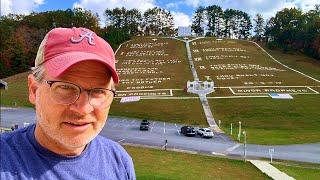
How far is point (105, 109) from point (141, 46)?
270 ft

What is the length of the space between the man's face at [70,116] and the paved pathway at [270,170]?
812 inches

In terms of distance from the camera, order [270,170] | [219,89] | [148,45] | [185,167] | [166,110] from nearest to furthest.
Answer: [185,167] → [270,170] → [166,110] → [219,89] → [148,45]

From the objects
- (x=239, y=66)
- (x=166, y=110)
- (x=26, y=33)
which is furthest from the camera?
(x=26, y=33)

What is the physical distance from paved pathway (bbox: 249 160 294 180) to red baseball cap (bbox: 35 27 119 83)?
2064cm

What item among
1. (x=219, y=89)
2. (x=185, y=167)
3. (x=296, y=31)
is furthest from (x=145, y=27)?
(x=185, y=167)

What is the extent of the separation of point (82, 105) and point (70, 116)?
8 centimetres

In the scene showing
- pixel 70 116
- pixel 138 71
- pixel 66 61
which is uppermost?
pixel 66 61

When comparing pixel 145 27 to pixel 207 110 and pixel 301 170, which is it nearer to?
pixel 207 110

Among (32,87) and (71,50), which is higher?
(71,50)

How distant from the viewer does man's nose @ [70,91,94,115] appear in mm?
2339

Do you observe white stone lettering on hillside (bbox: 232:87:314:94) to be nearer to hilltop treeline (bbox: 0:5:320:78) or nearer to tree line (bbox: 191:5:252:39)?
hilltop treeline (bbox: 0:5:320:78)

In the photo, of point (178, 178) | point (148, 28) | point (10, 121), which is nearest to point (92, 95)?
point (178, 178)

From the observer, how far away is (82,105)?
2359mm

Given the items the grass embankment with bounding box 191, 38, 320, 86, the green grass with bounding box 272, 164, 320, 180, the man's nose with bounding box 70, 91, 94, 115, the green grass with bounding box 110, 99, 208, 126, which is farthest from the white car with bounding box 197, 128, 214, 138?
the man's nose with bounding box 70, 91, 94, 115
